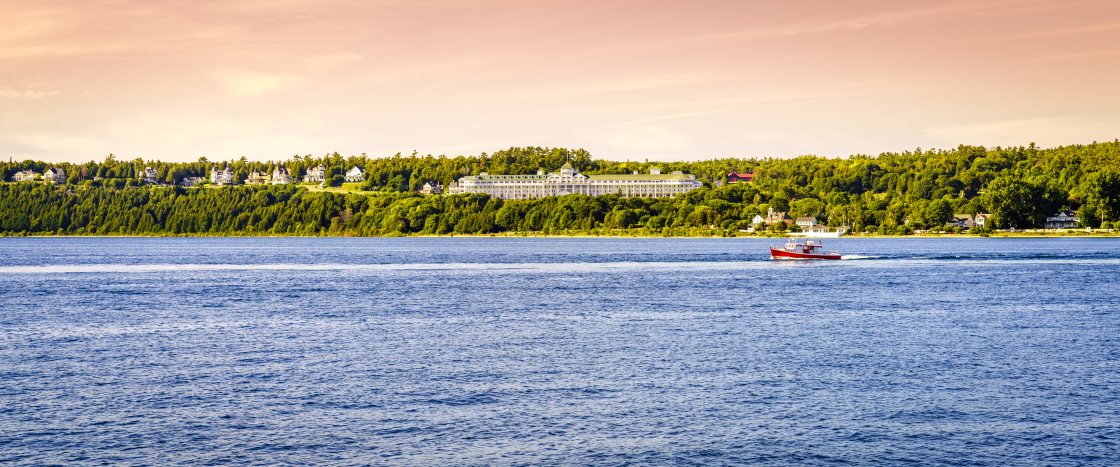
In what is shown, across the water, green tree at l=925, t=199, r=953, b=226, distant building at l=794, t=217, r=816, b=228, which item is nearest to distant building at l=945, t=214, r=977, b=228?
green tree at l=925, t=199, r=953, b=226

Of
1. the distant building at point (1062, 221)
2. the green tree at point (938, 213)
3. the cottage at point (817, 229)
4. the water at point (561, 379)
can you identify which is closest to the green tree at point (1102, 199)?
the distant building at point (1062, 221)

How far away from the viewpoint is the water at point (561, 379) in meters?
17.4

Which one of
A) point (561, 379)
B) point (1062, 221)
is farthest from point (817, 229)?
point (561, 379)

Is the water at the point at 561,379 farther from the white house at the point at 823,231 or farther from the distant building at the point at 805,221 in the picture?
the distant building at the point at 805,221

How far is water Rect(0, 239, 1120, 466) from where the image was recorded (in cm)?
1739

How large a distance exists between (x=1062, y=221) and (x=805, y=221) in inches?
1998

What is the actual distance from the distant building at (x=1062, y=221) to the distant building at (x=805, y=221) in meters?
45.9

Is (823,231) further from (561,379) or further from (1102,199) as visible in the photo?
(561,379)

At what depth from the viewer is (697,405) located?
2092 cm

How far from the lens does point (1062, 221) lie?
18112cm

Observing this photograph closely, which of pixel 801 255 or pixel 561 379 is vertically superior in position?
pixel 801 255

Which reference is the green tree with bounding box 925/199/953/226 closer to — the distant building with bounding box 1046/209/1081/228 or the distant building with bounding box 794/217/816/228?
the distant building with bounding box 1046/209/1081/228

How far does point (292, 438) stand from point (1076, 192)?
669ft

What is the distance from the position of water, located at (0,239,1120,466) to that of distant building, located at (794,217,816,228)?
13836 centimetres
